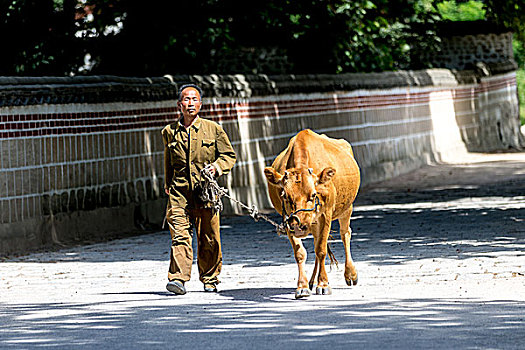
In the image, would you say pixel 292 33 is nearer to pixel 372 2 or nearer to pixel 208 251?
pixel 372 2

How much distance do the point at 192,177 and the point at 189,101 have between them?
0.67m

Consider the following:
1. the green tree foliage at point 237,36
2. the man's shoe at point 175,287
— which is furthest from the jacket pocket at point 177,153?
the green tree foliage at point 237,36

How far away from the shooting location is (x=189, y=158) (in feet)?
34.4

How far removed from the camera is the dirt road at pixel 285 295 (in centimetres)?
788

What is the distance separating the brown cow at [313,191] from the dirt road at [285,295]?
27 cm

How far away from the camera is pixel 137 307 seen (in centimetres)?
955

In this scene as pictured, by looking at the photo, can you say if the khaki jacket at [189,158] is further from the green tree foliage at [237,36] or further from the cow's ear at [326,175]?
the green tree foliage at [237,36]

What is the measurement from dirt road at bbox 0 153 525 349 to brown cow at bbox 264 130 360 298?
267 millimetres

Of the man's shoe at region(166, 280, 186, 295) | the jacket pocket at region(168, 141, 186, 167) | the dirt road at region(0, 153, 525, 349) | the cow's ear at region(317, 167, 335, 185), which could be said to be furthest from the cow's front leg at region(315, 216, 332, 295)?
the jacket pocket at region(168, 141, 186, 167)

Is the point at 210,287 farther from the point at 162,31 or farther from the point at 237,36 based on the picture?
the point at 237,36

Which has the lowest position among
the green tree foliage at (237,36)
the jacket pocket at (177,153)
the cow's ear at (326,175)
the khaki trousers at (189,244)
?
the khaki trousers at (189,244)

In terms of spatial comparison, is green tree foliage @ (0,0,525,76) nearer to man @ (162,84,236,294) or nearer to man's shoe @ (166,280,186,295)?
man @ (162,84,236,294)

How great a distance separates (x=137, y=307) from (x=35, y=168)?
586cm

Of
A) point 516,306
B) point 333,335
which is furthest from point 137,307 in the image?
point 516,306
